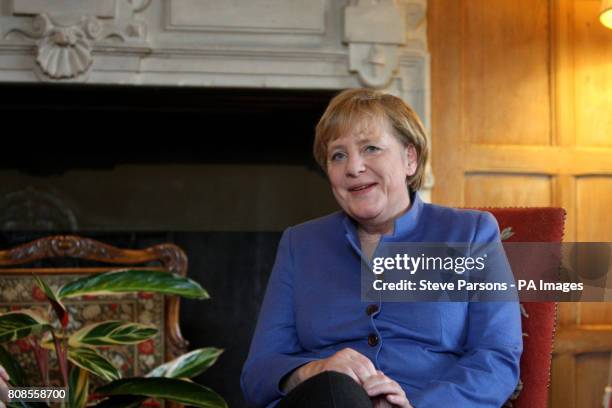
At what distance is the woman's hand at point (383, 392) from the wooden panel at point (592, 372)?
1.49m

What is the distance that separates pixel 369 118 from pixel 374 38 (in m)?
1.11

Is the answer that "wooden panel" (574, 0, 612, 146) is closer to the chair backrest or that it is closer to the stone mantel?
the stone mantel

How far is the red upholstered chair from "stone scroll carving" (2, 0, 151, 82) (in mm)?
1345

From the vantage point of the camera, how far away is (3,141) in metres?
2.66

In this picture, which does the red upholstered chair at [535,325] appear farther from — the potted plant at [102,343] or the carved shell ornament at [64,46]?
the carved shell ornament at [64,46]

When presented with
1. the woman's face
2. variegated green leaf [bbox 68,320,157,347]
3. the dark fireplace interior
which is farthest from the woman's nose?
the dark fireplace interior

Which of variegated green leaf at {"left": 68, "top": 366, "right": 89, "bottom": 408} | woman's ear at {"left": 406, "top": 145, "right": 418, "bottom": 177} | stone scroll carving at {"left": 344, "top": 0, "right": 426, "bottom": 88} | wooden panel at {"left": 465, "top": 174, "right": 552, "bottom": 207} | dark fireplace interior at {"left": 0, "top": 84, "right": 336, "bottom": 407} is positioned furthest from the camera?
dark fireplace interior at {"left": 0, "top": 84, "right": 336, "bottom": 407}

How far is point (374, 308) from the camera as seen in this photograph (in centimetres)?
128

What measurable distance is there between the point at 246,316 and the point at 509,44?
1.27 metres

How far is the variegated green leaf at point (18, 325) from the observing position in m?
1.63

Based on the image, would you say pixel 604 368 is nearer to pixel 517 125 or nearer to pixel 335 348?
pixel 517 125

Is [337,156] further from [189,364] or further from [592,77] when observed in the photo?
[592,77]

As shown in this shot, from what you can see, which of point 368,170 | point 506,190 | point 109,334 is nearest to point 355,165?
point 368,170

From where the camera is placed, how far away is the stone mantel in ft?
7.53
